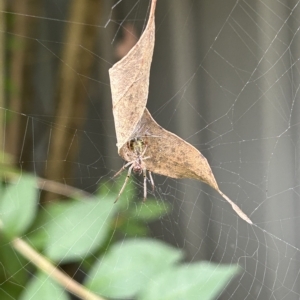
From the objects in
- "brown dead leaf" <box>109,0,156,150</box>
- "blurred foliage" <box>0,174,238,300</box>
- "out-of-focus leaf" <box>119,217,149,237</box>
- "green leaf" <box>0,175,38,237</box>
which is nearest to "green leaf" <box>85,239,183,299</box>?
"blurred foliage" <box>0,174,238,300</box>

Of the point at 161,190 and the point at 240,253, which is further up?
the point at 161,190

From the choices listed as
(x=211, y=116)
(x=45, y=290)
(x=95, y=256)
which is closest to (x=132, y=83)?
(x=45, y=290)

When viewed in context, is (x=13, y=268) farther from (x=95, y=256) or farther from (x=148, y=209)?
(x=148, y=209)

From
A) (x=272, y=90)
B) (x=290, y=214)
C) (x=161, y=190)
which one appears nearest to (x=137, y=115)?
(x=161, y=190)

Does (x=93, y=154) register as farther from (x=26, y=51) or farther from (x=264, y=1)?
(x=264, y=1)

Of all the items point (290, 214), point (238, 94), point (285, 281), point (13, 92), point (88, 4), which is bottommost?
point (285, 281)

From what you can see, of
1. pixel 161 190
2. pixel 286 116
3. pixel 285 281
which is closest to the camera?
pixel 161 190

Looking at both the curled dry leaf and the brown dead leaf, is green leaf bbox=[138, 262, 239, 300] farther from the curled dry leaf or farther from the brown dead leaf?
the brown dead leaf

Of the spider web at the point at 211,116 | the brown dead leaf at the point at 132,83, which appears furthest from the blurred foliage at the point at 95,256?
the brown dead leaf at the point at 132,83
